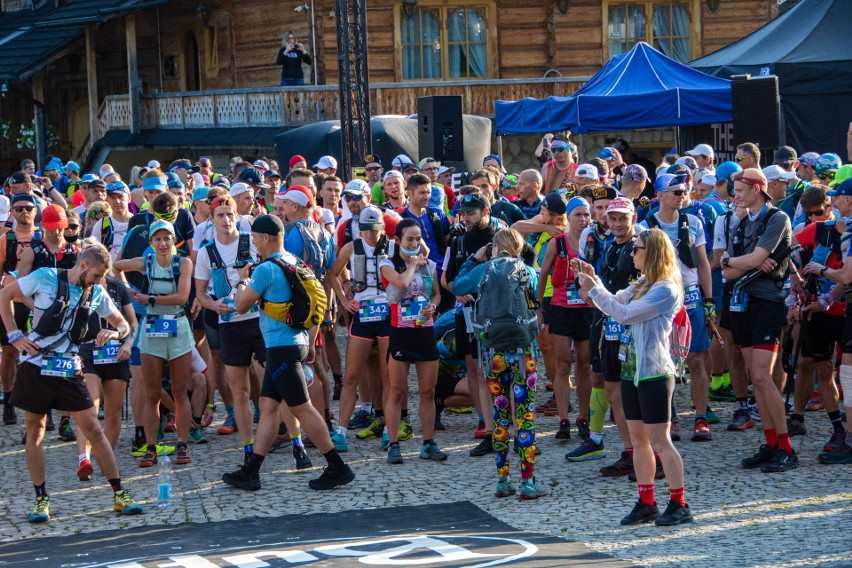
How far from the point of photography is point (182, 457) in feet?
31.3

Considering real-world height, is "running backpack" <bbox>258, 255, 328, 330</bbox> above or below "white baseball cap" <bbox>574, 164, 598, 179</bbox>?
below

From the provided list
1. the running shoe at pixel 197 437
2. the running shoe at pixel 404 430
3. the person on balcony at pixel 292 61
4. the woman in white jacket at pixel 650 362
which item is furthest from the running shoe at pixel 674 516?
the person on balcony at pixel 292 61

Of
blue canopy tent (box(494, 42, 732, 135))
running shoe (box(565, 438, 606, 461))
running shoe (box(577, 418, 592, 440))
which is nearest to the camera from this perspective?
running shoe (box(565, 438, 606, 461))

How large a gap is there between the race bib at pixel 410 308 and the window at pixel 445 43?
20712 millimetres

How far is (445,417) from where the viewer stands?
→ 36.3ft

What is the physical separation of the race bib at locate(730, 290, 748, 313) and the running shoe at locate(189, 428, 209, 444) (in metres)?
4.37

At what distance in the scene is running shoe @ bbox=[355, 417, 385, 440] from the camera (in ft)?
33.7

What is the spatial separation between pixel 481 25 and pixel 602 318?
2212 centimetres

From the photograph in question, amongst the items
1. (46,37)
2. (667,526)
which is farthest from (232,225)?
(46,37)

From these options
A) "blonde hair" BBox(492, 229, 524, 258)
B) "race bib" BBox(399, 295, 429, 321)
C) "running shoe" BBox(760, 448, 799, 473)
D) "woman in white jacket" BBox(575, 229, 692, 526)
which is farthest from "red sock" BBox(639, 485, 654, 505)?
"race bib" BBox(399, 295, 429, 321)

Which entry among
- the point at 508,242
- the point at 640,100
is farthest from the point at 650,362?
the point at 640,100

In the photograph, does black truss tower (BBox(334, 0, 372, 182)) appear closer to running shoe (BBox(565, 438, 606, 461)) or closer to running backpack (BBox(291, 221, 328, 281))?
running backpack (BBox(291, 221, 328, 281))

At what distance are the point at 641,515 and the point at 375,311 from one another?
3.01 m

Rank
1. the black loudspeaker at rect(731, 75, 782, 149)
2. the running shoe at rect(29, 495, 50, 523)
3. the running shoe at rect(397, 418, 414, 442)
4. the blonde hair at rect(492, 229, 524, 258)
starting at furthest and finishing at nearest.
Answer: the black loudspeaker at rect(731, 75, 782, 149), the running shoe at rect(397, 418, 414, 442), the blonde hair at rect(492, 229, 524, 258), the running shoe at rect(29, 495, 50, 523)
